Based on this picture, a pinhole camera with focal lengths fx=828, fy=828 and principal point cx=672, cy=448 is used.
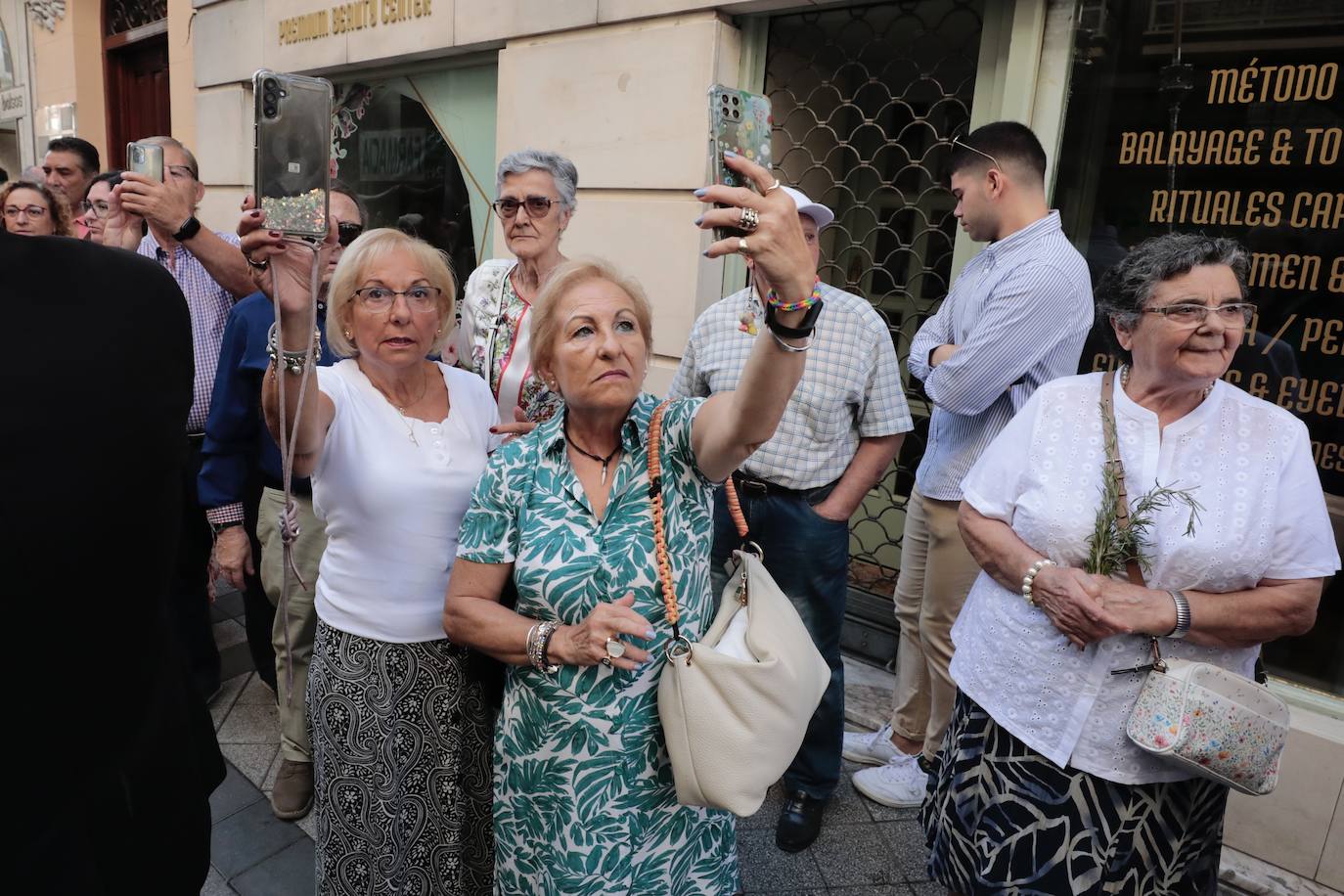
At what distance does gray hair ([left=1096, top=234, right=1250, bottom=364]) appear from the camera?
1879 millimetres

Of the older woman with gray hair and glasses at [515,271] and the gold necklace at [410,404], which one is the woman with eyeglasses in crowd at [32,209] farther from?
the gold necklace at [410,404]

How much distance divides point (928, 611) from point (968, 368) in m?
0.95

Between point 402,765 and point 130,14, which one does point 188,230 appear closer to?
point 402,765

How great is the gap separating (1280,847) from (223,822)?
3.78 meters

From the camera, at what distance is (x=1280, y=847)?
2.93 meters

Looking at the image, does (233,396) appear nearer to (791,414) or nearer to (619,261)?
(791,414)

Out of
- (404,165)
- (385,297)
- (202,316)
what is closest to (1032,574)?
(385,297)

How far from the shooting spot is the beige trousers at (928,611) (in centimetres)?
304

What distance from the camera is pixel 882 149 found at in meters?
4.06

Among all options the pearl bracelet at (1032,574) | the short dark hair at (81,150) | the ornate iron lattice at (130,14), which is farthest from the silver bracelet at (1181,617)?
the ornate iron lattice at (130,14)

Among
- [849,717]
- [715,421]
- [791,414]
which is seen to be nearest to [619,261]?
[791,414]

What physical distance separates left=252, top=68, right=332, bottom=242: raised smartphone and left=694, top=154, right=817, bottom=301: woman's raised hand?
85 centimetres

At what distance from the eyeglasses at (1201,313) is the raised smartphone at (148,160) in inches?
97.8

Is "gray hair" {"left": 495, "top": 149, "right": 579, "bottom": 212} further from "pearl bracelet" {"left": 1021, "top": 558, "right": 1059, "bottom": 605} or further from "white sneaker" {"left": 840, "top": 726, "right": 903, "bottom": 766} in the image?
"white sneaker" {"left": 840, "top": 726, "right": 903, "bottom": 766}
